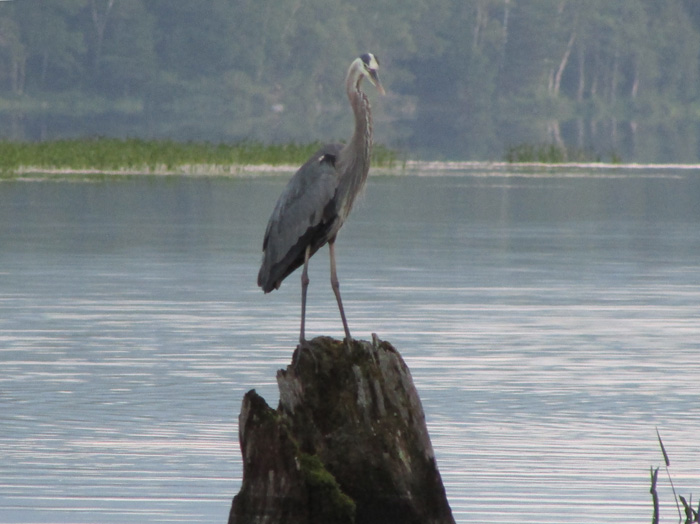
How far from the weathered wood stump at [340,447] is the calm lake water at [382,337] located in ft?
2.02

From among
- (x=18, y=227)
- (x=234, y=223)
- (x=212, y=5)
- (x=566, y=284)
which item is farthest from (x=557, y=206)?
(x=212, y=5)

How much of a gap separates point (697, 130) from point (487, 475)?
66.3 metres

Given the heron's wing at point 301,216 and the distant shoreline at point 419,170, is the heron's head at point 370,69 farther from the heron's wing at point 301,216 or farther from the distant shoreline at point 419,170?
the distant shoreline at point 419,170

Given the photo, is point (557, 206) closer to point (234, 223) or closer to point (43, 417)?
point (234, 223)

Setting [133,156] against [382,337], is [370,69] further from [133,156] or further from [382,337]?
[133,156]

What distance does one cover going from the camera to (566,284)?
51.3 ft

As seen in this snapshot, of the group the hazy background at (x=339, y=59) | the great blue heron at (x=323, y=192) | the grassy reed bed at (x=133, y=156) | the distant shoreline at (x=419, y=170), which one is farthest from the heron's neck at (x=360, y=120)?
the hazy background at (x=339, y=59)

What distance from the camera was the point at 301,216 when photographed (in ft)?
25.4

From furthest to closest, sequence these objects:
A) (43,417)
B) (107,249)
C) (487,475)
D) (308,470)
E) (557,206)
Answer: (557,206), (107,249), (43,417), (487,475), (308,470)

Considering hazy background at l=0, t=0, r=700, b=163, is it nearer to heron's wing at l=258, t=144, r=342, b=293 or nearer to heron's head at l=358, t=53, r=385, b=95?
heron's head at l=358, t=53, r=385, b=95

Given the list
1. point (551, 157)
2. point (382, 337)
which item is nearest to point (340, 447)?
point (382, 337)

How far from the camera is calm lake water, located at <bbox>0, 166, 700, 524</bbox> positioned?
7.62 m

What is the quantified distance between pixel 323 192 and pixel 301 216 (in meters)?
0.18

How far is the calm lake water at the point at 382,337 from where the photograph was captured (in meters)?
7.62
